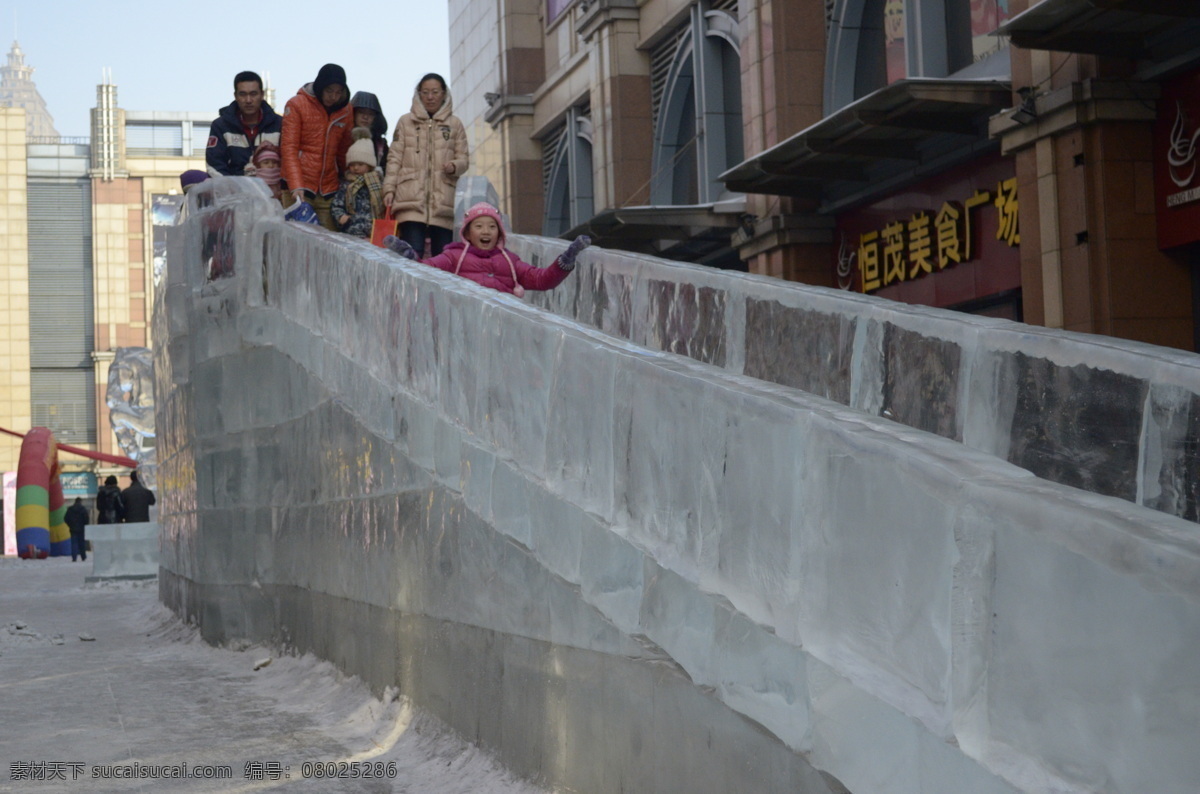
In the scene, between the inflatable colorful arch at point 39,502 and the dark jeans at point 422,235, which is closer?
the dark jeans at point 422,235

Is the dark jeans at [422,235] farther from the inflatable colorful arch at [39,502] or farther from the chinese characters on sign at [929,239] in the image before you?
the inflatable colorful arch at [39,502]

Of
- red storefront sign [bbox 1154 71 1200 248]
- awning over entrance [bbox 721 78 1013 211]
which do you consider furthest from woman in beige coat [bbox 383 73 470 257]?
red storefront sign [bbox 1154 71 1200 248]

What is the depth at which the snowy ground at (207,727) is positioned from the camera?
17.4 ft

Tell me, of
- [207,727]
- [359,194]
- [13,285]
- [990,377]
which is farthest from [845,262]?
[13,285]

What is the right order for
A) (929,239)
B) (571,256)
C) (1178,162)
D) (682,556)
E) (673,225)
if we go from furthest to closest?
(673,225) → (929,239) → (1178,162) → (571,256) → (682,556)

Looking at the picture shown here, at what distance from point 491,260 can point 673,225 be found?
10.0 meters

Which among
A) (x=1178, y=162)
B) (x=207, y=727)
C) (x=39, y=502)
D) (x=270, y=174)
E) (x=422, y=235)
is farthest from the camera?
(x=39, y=502)

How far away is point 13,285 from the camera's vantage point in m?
59.4

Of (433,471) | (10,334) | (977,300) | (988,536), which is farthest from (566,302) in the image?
(10,334)

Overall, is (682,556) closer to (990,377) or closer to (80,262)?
(990,377)

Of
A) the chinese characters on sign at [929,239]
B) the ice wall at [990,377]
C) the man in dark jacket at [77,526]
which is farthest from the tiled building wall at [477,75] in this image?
the ice wall at [990,377]

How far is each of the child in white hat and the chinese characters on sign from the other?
5241 millimetres

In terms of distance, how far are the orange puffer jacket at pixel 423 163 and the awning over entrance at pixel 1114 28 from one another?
395 cm

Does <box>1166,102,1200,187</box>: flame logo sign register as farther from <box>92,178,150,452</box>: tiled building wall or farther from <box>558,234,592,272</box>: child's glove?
<box>92,178,150,452</box>: tiled building wall
